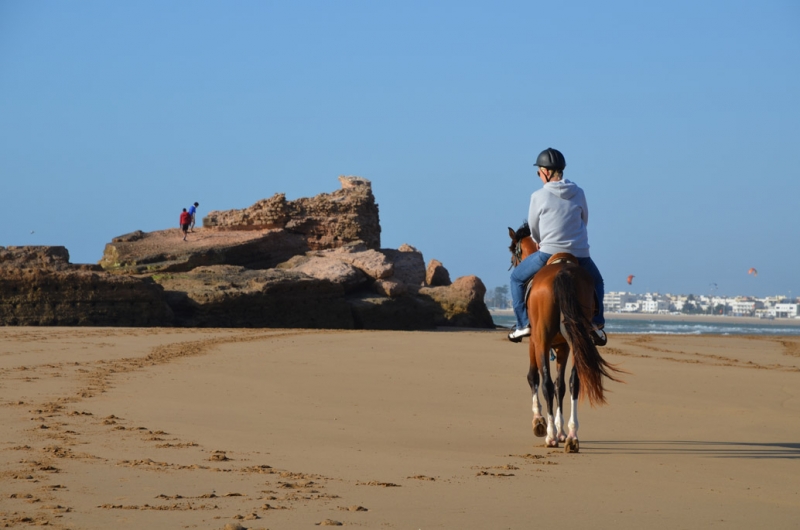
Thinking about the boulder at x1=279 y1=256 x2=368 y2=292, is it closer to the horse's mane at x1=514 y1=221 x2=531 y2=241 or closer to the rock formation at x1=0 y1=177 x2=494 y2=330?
the rock formation at x1=0 y1=177 x2=494 y2=330

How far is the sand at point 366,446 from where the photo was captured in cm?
372

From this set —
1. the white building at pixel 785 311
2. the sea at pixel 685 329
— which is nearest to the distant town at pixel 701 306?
the white building at pixel 785 311

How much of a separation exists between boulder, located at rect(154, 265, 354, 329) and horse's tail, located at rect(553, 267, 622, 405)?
15.4m

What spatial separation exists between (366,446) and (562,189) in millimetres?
2445

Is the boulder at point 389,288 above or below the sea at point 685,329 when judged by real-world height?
above

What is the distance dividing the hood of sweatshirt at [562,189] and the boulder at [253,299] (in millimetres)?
Result: 14866

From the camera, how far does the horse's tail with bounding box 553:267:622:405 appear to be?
5887mm

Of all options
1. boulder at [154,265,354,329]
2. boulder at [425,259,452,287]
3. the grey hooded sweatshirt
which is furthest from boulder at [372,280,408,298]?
the grey hooded sweatshirt

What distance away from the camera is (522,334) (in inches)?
262

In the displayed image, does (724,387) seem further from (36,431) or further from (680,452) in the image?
(36,431)

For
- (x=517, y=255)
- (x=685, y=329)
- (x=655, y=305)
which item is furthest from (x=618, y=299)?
(x=517, y=255)

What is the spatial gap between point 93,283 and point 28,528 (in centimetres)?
1652

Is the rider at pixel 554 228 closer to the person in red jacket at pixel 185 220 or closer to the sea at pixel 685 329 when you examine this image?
the sea at pixel 685 329

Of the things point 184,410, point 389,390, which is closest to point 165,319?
point 389,390
